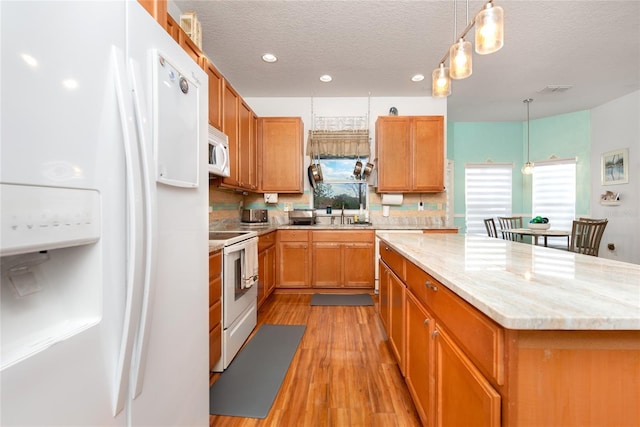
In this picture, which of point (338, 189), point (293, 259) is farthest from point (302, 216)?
point (338, 189)

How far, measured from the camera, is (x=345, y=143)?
414 cm

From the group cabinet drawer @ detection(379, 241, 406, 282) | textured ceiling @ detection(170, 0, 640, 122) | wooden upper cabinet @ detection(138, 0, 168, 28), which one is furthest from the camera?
textured ceiling @ detection(170, 0, 640, 122)

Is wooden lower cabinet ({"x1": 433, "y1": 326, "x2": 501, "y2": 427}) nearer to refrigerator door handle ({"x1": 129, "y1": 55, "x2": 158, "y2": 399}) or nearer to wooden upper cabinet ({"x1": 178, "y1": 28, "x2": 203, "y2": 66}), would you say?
refrigerator door handle ({"x1": 129, "y1": 55, "x2": 158, "y2": 399})

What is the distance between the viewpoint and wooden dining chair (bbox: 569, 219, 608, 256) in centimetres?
345

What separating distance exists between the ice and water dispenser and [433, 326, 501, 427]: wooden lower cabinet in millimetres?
1026

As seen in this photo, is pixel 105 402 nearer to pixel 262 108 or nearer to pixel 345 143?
pixel 345 143

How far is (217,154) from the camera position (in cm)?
233

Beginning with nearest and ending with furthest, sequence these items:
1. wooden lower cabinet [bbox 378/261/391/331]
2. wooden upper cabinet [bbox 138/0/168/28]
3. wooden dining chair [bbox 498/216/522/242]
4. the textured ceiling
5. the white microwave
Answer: wooden upper cabinet [bbox 138/0/168/28] < wooden lower cabinet [bbox 378/261/391/331] < the white microwave < the textured ceiling < wooden dining chair [bbox 498/216/522/242]

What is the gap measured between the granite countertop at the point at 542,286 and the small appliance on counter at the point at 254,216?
2.79m

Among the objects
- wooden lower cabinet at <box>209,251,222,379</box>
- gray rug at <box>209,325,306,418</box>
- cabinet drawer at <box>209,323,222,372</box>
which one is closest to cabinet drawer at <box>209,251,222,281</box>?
wooden lower cabinet at <box>209,251,222,379</box>

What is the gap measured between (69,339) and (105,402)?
0.75ft

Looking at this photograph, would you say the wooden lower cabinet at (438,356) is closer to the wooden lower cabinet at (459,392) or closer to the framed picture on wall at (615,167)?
the wooden lower cabinet at (459,392)

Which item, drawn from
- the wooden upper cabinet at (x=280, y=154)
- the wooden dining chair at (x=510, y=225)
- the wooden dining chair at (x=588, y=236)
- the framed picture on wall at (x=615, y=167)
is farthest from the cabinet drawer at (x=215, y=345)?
the framed picture on wall at (x=615, y=167)

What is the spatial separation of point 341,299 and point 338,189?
5.63ft
